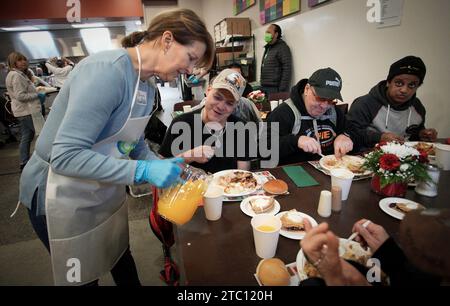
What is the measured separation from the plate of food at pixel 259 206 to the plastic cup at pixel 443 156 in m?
0.99

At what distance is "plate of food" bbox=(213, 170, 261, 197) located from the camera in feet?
3.76

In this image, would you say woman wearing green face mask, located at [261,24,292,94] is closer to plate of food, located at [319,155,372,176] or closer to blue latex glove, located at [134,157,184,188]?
plate of food, located at [319,155,372,176]

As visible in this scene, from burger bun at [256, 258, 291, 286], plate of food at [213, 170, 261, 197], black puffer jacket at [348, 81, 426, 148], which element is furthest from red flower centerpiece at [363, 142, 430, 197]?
black puffer jacket at [348, 81, 426, 148]

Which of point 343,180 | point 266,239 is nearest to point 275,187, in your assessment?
point 343,180

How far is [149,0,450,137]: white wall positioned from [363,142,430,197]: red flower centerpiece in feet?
4.68

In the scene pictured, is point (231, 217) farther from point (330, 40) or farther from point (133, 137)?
point (330, 40)

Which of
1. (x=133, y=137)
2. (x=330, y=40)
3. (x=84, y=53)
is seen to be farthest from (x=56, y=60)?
(x=133, y=137)

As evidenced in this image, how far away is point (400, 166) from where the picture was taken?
1052 mm

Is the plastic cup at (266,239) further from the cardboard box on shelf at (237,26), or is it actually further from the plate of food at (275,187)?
the cardboard box on shelf at (237,26)

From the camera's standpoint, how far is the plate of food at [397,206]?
3.16 feet

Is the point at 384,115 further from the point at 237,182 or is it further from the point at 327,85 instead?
the point at 237,182

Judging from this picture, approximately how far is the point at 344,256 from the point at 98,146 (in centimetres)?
91
